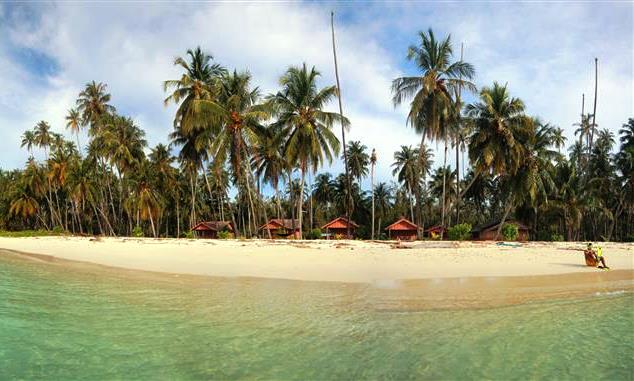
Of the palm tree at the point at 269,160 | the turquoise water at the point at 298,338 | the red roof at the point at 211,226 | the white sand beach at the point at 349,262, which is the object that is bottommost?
the turquoise water at the point at 298,338

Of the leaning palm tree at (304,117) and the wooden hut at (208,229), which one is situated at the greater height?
the leaning palm tree at (304,117)

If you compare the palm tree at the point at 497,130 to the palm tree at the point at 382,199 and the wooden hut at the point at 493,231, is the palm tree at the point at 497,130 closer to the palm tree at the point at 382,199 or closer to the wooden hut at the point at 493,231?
the wooden hut at the point at 493,231

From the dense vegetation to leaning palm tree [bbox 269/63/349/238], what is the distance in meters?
0.07

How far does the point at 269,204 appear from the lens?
72000 millimetres

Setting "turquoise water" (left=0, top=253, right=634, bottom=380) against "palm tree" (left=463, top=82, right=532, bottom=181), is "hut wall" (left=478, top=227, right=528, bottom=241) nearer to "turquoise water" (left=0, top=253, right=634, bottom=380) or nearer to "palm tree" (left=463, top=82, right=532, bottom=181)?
"palm tree" (left=463, top=82, right=532, bottom=181)

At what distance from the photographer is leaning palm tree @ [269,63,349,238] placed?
1134 inches

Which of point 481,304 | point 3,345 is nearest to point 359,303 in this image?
point 481,304

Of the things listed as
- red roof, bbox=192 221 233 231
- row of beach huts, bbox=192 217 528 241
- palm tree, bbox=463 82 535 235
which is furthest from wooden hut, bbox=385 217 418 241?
red roof, bbox=192 221 233 231

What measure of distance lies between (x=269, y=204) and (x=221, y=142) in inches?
1701

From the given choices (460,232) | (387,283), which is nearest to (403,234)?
(460,232)

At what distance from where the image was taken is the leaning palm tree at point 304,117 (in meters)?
28.8

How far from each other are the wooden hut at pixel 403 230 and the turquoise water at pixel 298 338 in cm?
3265

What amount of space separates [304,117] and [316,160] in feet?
9.62

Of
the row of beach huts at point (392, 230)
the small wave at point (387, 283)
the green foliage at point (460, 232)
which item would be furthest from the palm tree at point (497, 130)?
the small wave at point (387, 283)
